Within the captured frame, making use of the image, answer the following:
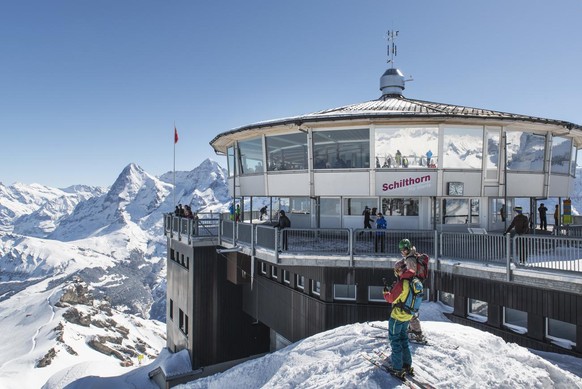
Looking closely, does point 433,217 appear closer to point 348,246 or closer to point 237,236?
point 348,246

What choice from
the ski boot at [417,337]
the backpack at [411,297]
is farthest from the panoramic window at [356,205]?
the backpack at [411,297]

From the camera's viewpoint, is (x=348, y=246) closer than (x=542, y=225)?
Yes

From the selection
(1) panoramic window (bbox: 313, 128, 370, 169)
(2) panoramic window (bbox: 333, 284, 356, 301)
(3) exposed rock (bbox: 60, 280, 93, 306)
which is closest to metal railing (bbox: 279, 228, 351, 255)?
(2) panoramic window (bbox: 333, 284, 356, 301)

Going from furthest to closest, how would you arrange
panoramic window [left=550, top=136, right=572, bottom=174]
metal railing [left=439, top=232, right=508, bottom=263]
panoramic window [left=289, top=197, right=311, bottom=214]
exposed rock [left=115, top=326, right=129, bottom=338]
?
exposed rock [left=115, top=326, right=129, bottom=338] < panoramic window [left=289, top=197, right=311, bottom=214] < panoramic window [left=550, top=136, right=572, bottom=174] < metal railing [left=439, top=232, right=508, bottom=263]

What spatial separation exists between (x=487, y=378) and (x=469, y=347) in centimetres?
110

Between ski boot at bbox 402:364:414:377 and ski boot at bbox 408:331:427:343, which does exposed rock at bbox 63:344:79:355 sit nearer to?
ski boot at bbox 408:331:427:343

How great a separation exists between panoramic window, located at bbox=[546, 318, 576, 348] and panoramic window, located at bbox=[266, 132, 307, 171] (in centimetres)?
1049

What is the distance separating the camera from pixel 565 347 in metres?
10.6

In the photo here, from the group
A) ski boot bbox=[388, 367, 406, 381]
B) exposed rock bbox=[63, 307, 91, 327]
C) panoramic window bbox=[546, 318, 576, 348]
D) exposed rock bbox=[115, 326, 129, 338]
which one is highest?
ski boot bbox=[388, 367, 406, 381]

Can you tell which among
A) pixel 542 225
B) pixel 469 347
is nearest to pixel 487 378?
pixel 469 347

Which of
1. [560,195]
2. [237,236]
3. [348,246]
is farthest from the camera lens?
[560,195]

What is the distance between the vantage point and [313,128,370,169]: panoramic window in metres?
16.2

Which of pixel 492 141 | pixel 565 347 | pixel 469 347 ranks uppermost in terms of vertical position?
pixel 492 141

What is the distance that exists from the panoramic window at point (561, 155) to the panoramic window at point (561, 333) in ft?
29.8
